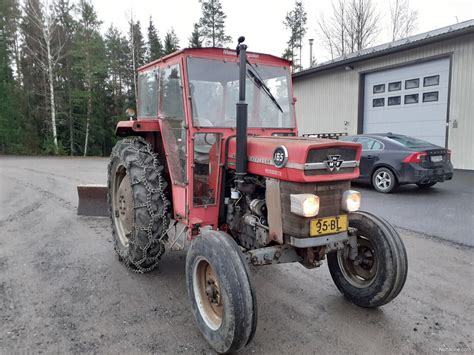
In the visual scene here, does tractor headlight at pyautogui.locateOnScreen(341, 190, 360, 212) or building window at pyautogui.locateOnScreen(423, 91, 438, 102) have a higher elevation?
building window at pyautogui.locateOnScreen(423, 91, 438, 102)

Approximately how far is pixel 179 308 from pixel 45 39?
915 inches

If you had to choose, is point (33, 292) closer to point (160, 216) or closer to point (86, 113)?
point (160, 216)

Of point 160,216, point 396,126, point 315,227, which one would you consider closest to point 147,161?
point 160,216

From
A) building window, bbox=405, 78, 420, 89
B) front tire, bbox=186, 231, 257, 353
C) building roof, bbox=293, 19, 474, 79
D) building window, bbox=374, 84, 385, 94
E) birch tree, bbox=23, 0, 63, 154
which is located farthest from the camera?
birch tree, bbox=23, 0, 63, 154

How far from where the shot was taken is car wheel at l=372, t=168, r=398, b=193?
8.44 metres

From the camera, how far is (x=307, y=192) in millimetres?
2662

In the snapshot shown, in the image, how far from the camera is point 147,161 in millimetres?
3863

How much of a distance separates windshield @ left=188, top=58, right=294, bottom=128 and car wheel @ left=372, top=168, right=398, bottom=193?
551cm

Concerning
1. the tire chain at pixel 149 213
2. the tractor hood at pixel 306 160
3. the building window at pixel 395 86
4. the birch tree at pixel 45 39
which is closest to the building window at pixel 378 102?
the building window at pixel 395 86

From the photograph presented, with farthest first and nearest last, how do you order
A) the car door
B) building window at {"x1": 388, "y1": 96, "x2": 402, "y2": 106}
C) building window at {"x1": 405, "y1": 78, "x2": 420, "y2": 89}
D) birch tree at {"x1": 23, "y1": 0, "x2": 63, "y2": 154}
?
birch tree at {"x1": 23, "y1": 0, "x2": 63, "y2": 154} < building window at {"x1": 388, "y1": 96, "x2": 402, "y2": 106} < building window at {"x1": 405, "y1": 78, "x2": 420, "y2": 89} < the car door

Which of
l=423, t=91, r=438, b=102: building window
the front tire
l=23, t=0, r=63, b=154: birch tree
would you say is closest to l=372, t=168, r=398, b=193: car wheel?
l=423, t=91, r=438, b=102: building window

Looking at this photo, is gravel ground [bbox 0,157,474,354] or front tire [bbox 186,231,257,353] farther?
gravel ground [bbox 0,157,474,354]

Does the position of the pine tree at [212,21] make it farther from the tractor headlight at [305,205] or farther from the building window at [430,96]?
the tractor headlight at [305,205]

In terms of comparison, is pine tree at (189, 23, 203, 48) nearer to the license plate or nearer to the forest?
the forest
